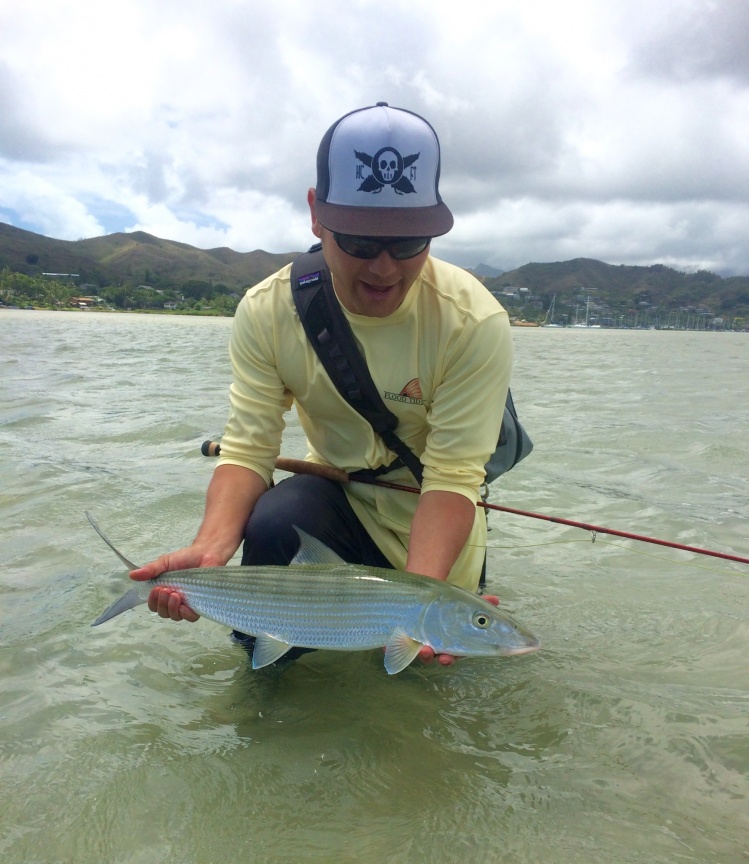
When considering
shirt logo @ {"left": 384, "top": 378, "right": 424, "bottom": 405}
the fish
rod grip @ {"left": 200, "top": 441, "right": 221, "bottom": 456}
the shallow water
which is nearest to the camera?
the shallow water

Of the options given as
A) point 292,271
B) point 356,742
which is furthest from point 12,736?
point 292,271

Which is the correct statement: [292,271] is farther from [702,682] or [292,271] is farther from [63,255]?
→ [63,255]

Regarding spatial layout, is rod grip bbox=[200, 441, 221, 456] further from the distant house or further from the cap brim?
the distant house

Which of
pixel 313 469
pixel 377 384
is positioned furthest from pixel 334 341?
pixel 313 469

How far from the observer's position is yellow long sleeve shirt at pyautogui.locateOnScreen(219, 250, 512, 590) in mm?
3082

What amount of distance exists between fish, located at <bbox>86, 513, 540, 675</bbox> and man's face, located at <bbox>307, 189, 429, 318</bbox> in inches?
41.8

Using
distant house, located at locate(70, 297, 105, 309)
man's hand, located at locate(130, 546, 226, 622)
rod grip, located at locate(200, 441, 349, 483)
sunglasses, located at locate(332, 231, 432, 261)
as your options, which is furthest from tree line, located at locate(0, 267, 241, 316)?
sunglasses, located at locate(332, 231, 432, 261)

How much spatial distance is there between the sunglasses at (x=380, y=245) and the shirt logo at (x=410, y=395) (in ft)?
2.25

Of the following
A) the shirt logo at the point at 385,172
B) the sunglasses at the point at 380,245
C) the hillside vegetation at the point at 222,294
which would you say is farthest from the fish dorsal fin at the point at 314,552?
the hillside vegetation at the point at 222,294

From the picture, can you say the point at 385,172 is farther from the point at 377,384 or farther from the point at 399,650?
the point at 399,650

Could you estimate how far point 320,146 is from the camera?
9.29 feet

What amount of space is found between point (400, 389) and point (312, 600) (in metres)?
1.14

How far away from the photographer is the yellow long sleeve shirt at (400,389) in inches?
121

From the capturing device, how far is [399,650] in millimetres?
2436
